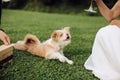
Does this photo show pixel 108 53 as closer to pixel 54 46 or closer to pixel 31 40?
pixel 54 46

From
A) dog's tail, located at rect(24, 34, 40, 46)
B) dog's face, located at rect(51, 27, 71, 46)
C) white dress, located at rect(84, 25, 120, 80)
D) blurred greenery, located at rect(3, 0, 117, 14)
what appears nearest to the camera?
white dress, located at rect(84, 25, 120, 80)

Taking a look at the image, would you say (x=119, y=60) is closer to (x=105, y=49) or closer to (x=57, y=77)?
(x=105, y=49)

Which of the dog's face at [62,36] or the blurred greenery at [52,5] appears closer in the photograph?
the dog's face at [62,36]

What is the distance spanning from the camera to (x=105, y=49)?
4.71 m

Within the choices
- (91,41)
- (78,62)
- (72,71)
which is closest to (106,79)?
(72,71)

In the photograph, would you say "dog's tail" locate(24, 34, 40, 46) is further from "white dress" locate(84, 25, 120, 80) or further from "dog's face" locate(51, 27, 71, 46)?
"white dress" locate(84, 25, 120, 80)

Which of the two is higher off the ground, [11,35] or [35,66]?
[35,66]

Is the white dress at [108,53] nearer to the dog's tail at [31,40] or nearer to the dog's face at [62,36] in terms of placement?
the dog's face at [62,36]

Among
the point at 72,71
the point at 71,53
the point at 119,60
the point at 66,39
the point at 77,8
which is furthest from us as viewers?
the point at 77,8

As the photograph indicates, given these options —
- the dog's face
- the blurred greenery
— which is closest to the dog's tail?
the dog's face

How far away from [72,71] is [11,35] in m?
2.95

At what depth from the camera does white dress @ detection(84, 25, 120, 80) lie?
4605 millimetres

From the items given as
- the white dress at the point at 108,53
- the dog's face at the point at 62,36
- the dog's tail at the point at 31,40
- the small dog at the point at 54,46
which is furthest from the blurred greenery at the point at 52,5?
the white dress at the point at 108,53

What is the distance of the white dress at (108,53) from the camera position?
461 cm
